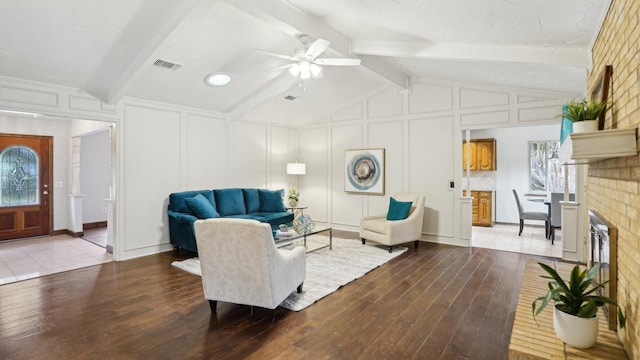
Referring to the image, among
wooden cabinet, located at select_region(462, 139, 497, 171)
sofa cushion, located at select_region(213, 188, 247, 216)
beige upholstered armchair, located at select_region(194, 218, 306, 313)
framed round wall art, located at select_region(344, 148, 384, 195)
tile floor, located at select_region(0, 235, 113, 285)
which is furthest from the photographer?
wooden cabinet, located at select_region(462, 139, 497, 171)

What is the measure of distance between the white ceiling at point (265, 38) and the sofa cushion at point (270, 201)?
2.22 meters

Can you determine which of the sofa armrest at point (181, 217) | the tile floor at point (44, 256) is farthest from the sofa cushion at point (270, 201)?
the tile floor at point (44, 256)

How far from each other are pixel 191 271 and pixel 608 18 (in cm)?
477

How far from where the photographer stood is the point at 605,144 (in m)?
1.73

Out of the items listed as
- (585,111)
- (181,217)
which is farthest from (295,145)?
(585,111)

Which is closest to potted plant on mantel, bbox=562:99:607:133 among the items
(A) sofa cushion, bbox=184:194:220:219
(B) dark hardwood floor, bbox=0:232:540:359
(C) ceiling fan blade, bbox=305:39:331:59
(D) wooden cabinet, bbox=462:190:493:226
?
(B) dark hardwood floor, bbox=0:232:540:359

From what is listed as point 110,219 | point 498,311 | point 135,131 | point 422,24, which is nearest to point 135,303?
point 110,219

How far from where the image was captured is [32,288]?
3.66 meters

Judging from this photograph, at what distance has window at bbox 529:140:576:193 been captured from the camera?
7250 mm

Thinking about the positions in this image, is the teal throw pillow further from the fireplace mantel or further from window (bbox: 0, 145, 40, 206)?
window (bbox: 0, 145, 40, 206)

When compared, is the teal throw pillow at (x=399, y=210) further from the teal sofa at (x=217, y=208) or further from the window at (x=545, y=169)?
the window at (x=545, y=169)

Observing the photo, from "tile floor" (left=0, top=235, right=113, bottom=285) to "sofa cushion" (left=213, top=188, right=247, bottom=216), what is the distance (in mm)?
1810

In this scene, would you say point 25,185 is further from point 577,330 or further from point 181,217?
point 577,330

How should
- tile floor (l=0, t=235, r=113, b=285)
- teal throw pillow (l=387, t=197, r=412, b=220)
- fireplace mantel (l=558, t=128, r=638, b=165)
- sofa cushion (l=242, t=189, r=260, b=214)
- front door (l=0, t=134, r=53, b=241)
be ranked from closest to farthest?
1. fireplace mantel (l=558, t=128, r=638, b=165)
2. tile floor (l=0, t=235, r=113, b=285)
3. teal throw pillow (l=387, t=197, r=412, b=220)
4. sofa cushion (l=242, t=189, r=260, b=214)
5. front door (l=0, t=134, r=53, b=241)
